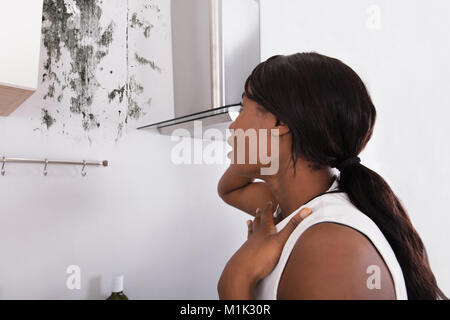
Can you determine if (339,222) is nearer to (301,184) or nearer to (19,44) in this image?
(301,184)

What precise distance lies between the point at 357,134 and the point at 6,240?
96 centimetres

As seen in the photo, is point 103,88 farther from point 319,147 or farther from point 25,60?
point 319,147

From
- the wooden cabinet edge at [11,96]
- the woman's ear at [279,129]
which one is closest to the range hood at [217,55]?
the woman's ear at [279,129]

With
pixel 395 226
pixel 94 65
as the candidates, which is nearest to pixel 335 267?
pixel 395 226

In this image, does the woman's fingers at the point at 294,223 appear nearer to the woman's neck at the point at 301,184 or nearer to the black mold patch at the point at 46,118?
the woman's neck at the point at 301,184

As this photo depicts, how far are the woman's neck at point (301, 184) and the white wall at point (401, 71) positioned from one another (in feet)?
2.30

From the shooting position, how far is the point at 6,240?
0.93 metres

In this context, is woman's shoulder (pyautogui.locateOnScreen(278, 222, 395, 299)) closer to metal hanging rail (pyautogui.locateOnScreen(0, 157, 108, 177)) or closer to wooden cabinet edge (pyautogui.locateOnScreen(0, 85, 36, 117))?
wooden cabinet edge (pyautogui.locateOnScreen(0, 85, 36, 117))

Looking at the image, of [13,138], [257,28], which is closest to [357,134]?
[257,28]

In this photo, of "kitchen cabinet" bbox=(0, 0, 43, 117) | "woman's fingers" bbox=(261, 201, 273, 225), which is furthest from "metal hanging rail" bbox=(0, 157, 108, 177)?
"woman's fingers" bbox=(261, 201, 273, 225)

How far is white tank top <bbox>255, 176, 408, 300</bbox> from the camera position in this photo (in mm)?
523

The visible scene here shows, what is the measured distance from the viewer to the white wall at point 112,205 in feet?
3.15

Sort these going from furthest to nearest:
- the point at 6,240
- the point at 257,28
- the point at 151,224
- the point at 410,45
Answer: the point at 410,45 → the point at 151,224 → the point at 257,28 → the point at 6,240
